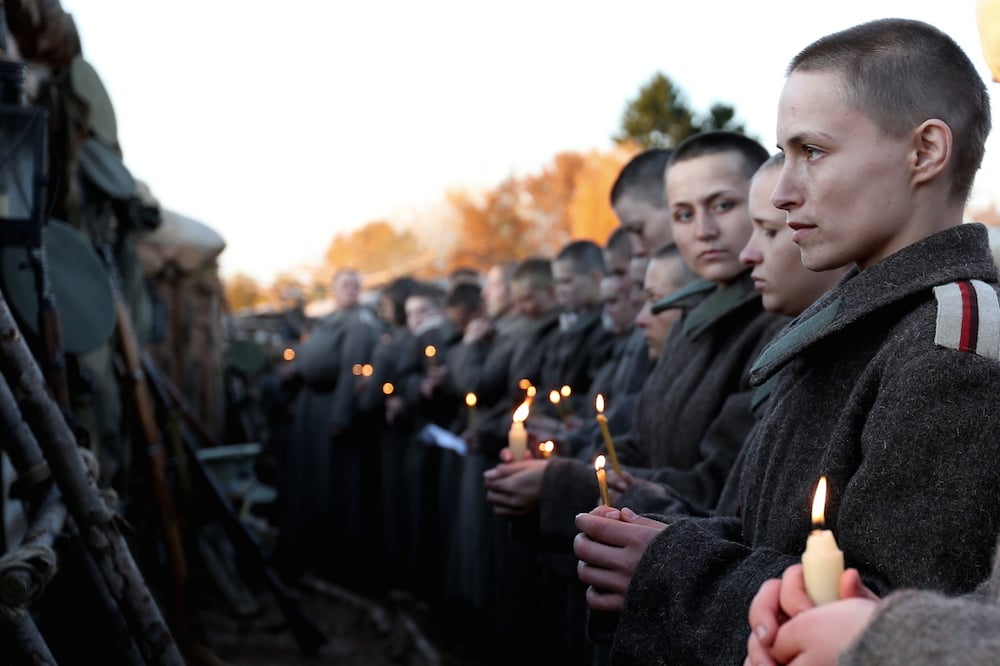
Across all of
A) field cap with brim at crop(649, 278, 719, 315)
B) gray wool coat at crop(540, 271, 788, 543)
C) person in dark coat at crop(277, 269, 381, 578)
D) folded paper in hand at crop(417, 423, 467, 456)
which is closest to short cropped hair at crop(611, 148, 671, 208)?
field cap with brim at crop(649, 278, 719, 315)

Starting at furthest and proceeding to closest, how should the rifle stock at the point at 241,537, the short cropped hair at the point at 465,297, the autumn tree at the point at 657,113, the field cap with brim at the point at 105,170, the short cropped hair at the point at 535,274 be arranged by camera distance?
the autumn tree at the point at 657,113 < the short cropped hair at the point at 465,297 < the short cropped hair at the point at 535,274 < the rifle stock at the point at 241,537 < the field cap with brim at the point at 105,170

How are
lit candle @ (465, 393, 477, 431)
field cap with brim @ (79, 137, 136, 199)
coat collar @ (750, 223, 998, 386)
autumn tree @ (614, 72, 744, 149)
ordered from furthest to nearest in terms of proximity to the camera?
autumn tree @ (614, 72, 744, 149) < field cap with brim @ (79, 137, 136, 199) < lit candle @ (465, 393, 477, 431) < coat collar @ (750, 223, 998, 386)

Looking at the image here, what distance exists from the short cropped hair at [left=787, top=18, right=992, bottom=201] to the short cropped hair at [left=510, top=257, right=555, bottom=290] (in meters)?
5.50

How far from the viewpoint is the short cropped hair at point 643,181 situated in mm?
4887

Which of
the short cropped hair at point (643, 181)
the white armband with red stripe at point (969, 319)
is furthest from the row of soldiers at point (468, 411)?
the white armband with red stripe at point (969, 319)

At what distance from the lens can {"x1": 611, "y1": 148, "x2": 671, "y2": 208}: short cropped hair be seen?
4.89 meters

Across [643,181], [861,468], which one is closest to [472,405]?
[643,181]

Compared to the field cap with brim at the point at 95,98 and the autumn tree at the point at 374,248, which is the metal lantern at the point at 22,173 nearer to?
the field cap with brim at the point at 95,98

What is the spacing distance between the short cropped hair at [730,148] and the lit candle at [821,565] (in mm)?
2464

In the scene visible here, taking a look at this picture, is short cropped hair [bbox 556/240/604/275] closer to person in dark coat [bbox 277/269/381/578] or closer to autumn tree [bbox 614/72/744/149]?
person in dark coat [bbox 277/269/381/578]

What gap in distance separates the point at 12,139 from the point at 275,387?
1043 centimetres

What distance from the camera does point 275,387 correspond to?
13469 millimetres

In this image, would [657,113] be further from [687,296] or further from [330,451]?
[687,296]

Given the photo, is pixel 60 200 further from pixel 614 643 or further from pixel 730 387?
pixel 614 643
